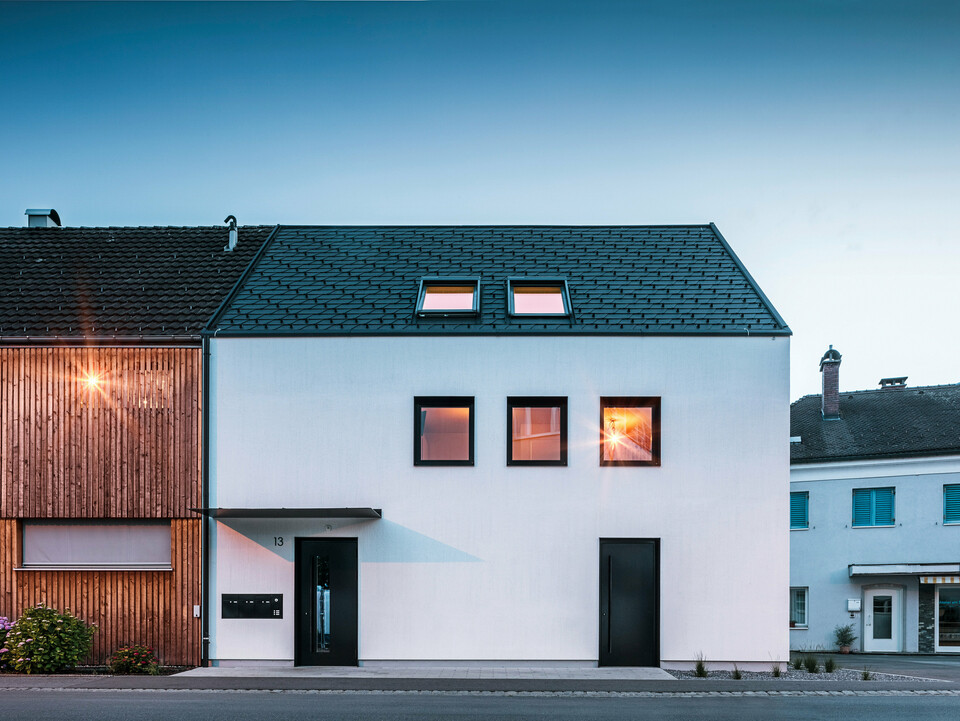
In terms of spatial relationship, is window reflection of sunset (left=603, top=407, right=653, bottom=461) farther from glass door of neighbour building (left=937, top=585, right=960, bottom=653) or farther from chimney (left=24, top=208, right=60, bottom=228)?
glass door of neighbour building (left=937, top=585, right=960, bottom=653)

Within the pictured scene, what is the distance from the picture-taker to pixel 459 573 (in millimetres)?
14234

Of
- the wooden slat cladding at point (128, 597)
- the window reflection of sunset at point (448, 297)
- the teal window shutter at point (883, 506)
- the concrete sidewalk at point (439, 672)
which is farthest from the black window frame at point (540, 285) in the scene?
the teal window shutter at point (883, 506)

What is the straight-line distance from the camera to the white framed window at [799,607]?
94.0ft

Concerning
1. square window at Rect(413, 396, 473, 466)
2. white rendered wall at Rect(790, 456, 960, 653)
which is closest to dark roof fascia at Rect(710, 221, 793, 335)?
square window at Rect(413, 396, 473, 466)

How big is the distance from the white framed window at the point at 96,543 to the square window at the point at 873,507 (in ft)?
74.2

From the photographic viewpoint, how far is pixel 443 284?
52.4 feet

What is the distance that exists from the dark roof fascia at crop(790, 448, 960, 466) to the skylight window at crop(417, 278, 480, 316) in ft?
58.1

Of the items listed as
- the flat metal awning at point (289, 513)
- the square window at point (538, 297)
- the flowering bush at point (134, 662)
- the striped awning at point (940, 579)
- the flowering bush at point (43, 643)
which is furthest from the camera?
the striped awning at point (940, 579)

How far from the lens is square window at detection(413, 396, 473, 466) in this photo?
572 inches

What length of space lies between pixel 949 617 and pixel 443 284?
21.9 metres

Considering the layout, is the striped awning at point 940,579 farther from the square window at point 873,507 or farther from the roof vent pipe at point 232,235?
the roof vent pipe at point 232,235

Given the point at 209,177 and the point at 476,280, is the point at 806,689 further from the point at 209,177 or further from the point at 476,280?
the point at 209,177

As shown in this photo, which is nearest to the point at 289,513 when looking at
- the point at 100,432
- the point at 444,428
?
the point at 444,428

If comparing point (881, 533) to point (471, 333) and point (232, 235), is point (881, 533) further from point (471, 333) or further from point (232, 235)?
point (232, 235)
